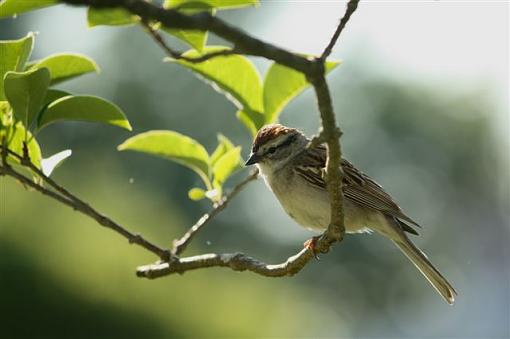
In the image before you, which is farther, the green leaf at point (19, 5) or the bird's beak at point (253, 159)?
the bird's beak at point (253, 159)

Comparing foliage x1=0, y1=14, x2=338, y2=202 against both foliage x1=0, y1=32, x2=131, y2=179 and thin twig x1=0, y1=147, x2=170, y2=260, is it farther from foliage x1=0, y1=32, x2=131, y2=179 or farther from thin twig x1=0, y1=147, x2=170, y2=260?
thin twig x1=0, y1=147, x2=170, y2=260

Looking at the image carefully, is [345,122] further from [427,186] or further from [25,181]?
[25,181]

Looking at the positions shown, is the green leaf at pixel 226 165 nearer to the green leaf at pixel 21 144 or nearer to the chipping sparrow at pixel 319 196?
the green leaf at pixel 21 144

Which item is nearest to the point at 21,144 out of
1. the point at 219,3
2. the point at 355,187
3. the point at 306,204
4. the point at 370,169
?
the point at 219,3

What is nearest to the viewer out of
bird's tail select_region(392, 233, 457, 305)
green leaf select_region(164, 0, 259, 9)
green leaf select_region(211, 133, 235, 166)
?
green leaf select_region(164, 0, 259, 9)

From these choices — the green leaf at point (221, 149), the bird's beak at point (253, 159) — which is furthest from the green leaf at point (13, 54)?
the bird's beak at point (253, 159)

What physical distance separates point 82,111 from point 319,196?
1.87m

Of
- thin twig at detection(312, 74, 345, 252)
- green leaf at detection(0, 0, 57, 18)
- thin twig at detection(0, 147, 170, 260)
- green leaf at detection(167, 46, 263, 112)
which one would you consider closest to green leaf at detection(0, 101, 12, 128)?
thin twig at detection(0, 147, 170, 260)

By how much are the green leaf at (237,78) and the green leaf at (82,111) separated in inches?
11.6

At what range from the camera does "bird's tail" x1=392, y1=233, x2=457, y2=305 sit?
14.4ft

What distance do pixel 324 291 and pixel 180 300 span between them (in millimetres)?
14950

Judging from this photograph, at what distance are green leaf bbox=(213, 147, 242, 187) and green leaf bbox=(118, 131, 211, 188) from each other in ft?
0.16

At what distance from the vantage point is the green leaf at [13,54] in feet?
9.06

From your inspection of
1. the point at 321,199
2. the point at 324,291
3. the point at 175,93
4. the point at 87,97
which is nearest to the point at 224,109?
the point at 175,93
